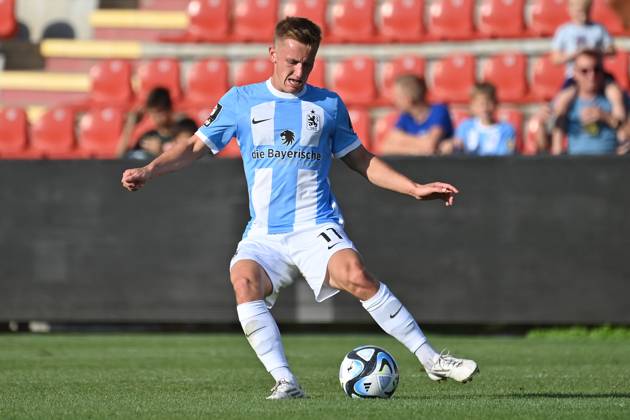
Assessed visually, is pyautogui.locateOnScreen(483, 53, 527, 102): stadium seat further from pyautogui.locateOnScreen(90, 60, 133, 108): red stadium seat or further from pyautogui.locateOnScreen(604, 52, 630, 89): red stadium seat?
pyautogui.locateOnScreen(90, 60, 133, 108): red stadium seat

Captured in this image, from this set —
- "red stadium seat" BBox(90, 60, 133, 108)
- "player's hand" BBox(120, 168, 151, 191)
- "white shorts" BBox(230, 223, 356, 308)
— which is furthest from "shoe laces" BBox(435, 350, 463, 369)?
"red stadium seat" BBox(90, 60, 133, 108)

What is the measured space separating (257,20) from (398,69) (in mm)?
2616

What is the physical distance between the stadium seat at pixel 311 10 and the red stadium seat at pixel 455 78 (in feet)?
7.12

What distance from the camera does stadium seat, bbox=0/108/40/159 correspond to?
17234mm

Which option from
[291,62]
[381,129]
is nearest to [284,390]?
[291,62]

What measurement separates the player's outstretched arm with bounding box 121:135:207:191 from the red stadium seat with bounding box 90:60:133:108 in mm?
10861

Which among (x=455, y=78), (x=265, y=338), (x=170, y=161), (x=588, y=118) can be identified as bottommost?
(x=265, y=338)

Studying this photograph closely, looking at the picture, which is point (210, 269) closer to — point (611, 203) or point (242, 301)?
point (611, 203)

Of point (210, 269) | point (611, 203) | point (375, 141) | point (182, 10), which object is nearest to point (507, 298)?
point (611, 203)

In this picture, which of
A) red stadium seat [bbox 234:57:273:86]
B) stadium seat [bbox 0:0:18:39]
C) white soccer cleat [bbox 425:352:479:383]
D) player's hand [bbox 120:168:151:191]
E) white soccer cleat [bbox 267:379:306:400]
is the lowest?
white soccer cleat [bbox 267:379:306:400]

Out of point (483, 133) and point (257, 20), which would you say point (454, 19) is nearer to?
point (257, 20)

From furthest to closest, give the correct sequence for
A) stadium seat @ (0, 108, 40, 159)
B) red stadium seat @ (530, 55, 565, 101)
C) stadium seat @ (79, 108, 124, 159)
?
1. stadium seat @ (0, 108, 40, 159)
2. stadium seat @ (79, 108, 124, 159)
3. red stadium seat @ (530, 55, 565, 101)

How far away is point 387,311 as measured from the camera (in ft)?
22.9

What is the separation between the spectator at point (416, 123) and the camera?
12.9m
